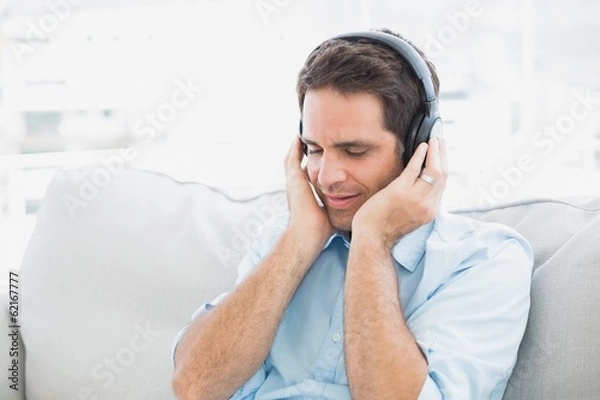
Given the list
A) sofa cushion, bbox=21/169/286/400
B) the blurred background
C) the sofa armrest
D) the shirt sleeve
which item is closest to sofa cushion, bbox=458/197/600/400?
the shirt sleeve

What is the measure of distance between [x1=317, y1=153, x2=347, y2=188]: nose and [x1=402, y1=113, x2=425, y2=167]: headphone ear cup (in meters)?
0.12

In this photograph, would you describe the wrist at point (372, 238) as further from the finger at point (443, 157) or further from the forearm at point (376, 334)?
the finger at point (443, 157)

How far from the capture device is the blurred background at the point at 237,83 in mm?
2693

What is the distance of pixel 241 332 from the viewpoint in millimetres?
1442

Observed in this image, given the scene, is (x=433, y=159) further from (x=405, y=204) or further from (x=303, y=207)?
(x=303, y=207)

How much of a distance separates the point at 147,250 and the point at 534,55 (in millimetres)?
1576

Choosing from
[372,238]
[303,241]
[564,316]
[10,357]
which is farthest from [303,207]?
[10,357]

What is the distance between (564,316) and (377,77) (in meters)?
0.51

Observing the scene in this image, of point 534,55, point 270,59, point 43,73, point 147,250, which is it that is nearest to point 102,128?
point 43,73

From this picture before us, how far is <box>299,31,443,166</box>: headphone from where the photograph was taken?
4.73 feet

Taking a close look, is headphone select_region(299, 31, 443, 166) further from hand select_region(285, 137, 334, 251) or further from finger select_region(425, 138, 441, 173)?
hand select_region(285, 137, 334, 251)

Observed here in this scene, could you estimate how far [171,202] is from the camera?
1.88m

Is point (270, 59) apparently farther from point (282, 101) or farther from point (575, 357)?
point (575, 357)

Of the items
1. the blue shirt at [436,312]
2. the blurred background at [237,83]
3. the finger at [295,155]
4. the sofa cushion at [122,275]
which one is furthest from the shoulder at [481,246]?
the blurred background at [237,83]
